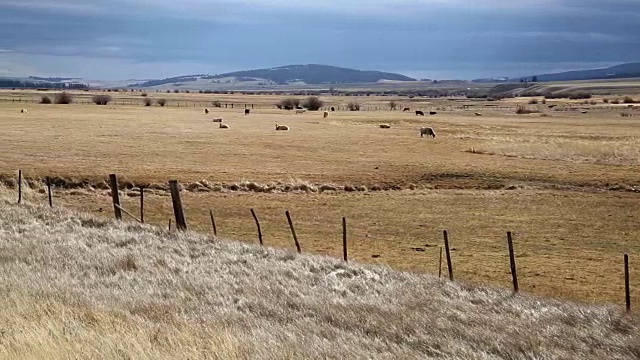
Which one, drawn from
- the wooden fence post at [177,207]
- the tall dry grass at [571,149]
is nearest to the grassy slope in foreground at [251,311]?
the wooden fence post at [177,207]

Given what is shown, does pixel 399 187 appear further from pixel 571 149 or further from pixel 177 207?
pixel 571 149

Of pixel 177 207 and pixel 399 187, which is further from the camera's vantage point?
pixel 399 187

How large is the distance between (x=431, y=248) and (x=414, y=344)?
14868 mm

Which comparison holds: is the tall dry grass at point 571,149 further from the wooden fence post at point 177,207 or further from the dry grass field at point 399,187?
the wooden fence post at point 177,207

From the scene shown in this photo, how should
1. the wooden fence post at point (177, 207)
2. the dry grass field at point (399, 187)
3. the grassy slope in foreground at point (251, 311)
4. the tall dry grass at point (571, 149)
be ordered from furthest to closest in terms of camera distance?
1. the tall dry grass at point (571, 149)
2. the dry grass field at point (399, 187)
3. the wooden fence post at point (177, 207)
4. the grassy slope in foreground at point (251, 311)

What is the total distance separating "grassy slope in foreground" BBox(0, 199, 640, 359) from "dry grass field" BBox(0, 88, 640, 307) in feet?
16.2

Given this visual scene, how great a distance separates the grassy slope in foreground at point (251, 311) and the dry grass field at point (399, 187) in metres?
4.94

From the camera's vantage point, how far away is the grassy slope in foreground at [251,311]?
920 centimetres

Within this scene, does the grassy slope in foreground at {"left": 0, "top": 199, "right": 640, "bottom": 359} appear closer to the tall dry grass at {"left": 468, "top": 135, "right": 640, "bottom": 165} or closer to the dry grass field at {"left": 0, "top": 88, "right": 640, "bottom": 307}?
→ the dry grass field at {"left": 0, "top": 88, "right": 640, "bottom": 307}

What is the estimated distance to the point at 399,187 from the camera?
42.1 m

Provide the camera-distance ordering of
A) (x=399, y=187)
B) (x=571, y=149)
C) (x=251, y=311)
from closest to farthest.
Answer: (x=251, y=311)
(x=399, y=187)
(x=571, y=149)

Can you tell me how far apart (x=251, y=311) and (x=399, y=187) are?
1191 inches

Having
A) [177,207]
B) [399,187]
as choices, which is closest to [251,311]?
[177,207]

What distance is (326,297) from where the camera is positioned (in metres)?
14.0
